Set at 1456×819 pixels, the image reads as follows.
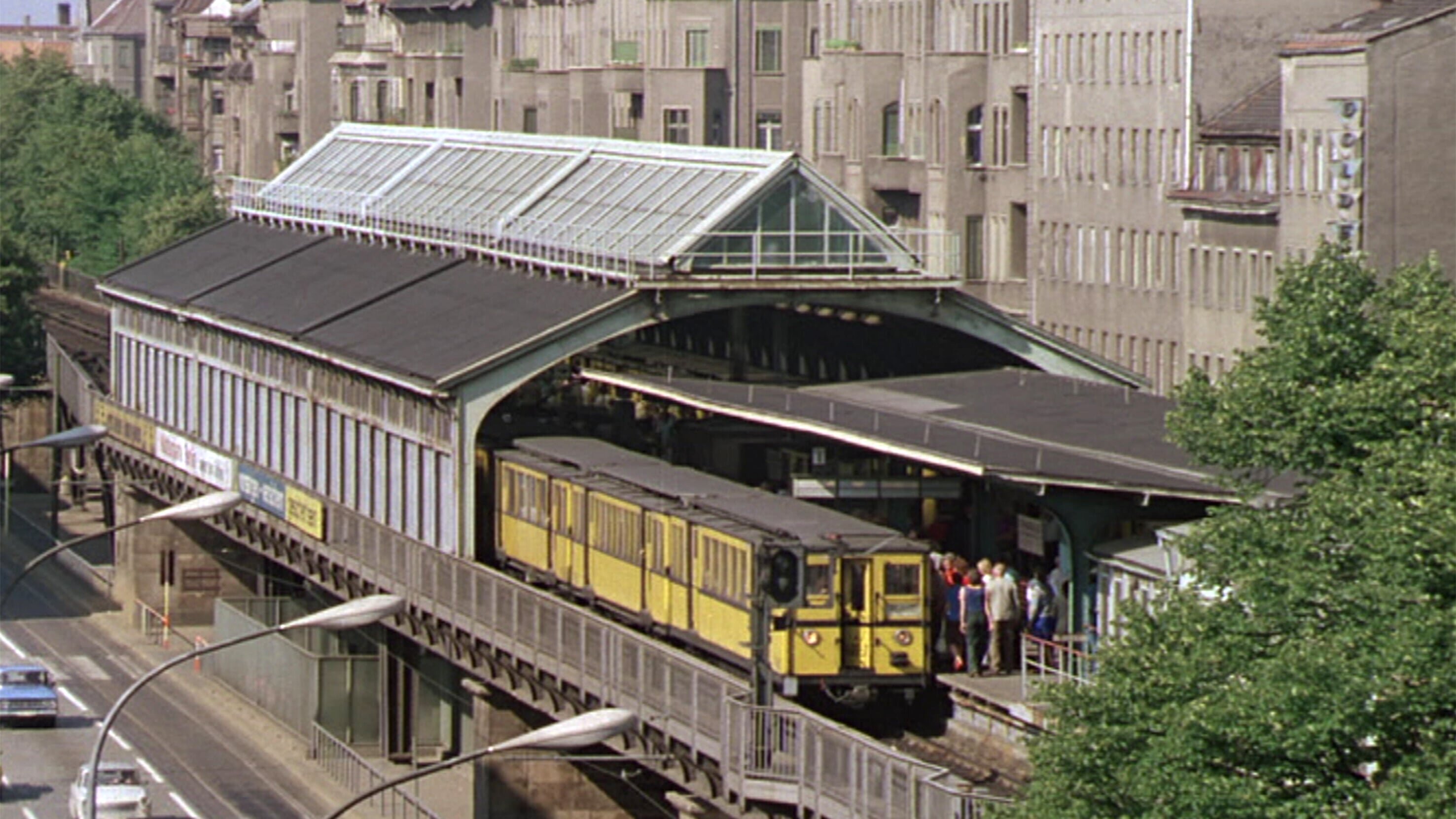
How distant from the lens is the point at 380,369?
3155 inches

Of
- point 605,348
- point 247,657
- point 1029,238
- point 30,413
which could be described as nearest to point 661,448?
point 605,348

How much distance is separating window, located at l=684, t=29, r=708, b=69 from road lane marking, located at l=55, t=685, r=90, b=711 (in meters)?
47.5

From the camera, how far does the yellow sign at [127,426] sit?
108375 millimetres

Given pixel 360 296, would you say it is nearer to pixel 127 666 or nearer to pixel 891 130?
pixel 127 666

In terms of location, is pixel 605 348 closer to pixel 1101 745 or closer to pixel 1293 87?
pixel 1293 87

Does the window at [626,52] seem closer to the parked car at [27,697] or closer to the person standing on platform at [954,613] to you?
the parked car at [27,697]

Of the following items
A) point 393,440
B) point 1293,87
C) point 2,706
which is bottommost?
point 2,706

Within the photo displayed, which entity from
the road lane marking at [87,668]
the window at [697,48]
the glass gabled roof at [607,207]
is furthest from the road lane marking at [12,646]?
the window at [697,48]

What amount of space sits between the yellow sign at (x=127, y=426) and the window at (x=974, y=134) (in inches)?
1014

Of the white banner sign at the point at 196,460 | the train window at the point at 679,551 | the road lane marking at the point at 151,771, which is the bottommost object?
the road lane marking at the point at 151,771

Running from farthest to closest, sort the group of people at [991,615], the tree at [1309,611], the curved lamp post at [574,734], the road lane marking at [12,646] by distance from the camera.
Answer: the road lane marking at [12,646]
the group of people at [991,615]
the curved lamp post at [574,734]
the tree at [1309,611]

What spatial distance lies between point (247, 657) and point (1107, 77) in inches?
1244

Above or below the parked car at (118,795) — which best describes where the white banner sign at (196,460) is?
above

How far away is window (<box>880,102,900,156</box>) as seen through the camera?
12412 centimetres
